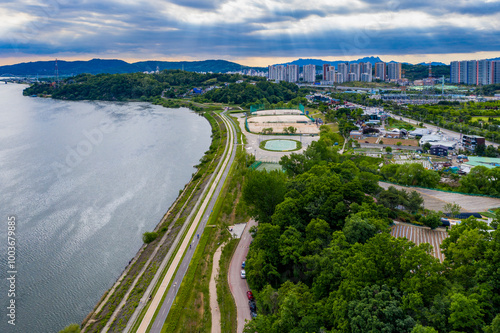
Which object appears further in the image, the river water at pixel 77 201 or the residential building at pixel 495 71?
the residential building at pixel 495 71

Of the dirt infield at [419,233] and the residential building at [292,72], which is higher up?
the residential building at [292,72]

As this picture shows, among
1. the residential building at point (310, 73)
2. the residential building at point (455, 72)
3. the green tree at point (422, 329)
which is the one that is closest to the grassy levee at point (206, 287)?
the green tree at point (422, 329)

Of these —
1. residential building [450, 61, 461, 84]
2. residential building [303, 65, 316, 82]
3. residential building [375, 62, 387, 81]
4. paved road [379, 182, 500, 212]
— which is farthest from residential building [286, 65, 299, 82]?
paved road [379, 182, 500, 212]

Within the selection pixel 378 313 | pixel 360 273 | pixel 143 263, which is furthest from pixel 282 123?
pixel 378 313

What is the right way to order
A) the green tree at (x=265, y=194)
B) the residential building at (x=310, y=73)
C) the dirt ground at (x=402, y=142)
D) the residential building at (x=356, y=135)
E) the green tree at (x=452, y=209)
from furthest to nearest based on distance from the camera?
the residential building at (x=310, y=73)
the residential building at (x=356, y=135)
the dirt ground at (x=402, y=142)
the green tree at (x=265, y=194)
the green tree at (x=452, y=209)

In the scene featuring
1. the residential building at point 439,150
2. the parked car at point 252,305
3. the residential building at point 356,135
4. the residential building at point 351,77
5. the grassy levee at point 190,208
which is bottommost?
the parked car at point 252,305

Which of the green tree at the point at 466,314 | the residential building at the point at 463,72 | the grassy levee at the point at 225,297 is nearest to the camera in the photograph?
the green tree at the point at 466,314

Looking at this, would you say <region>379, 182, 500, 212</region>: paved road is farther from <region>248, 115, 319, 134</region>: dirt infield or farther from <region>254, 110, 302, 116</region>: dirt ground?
<region>254, 110, 302, 116</region>: dirt ground

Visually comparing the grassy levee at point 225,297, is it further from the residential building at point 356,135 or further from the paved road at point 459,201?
the residential building at point 356,135
